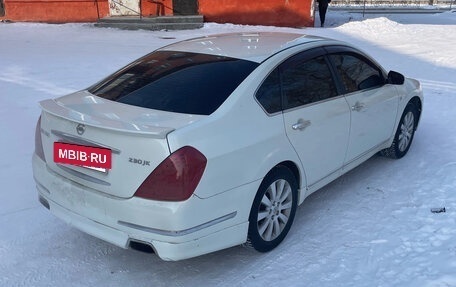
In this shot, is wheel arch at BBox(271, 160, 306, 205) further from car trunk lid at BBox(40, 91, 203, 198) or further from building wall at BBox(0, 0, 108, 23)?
building wall at BBox(0, 0, 108, 23)

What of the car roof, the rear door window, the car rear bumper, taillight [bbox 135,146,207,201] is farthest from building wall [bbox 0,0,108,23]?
taillight [bbox 135,146,207,201]

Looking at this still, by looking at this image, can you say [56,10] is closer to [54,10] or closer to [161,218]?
[54,10]

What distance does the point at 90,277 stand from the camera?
3.16 meters

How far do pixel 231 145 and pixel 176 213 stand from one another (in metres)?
0.56

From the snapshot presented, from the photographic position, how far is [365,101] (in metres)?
4.27

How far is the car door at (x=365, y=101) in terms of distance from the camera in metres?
4.14

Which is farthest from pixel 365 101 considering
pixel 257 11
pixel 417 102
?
pixel 257 11

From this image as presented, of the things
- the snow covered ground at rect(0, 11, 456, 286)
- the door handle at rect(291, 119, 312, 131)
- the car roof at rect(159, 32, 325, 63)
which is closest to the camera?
the snow covered ground at rect(0, 11, 456, 286)

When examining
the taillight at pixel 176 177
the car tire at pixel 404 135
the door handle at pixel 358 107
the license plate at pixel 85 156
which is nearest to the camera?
the taillight at pixel 176 177

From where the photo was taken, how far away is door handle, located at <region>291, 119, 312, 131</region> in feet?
11.4

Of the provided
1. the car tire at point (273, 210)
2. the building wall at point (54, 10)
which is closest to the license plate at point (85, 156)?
the car tire at point (273, 210)

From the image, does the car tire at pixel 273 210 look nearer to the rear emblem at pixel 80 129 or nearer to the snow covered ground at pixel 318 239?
the snow covered ground at pixel 318 239

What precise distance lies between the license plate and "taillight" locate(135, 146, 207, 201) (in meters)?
0.31

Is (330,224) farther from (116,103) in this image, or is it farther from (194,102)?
(116,103)
